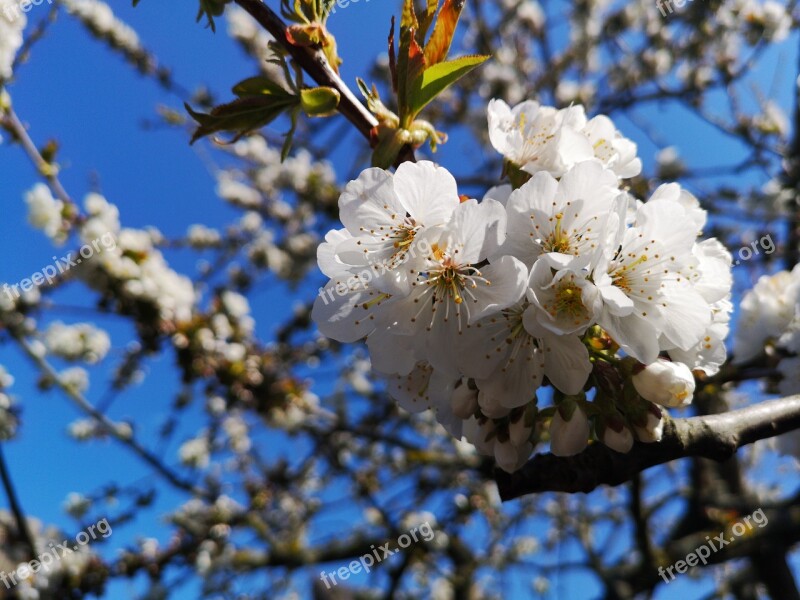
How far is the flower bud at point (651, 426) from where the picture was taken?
830 mm

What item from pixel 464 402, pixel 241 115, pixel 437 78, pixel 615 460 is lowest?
pixel 615 460

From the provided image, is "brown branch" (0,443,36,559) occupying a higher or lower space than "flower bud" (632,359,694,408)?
higher

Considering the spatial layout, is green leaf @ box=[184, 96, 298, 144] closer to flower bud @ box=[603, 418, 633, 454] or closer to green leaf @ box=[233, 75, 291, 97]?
green leaf @ box=[233, 75, 291, 97]

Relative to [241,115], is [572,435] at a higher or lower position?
lower

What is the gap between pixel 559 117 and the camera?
1077 mm

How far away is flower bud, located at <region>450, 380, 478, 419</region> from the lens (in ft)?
2.93

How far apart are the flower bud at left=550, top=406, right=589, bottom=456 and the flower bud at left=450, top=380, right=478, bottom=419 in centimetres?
14

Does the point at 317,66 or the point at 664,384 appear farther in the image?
the point at 317,66

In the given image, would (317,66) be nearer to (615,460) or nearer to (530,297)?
(530,297)

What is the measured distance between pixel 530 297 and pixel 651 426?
0.29 m

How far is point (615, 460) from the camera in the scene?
0.88 meters

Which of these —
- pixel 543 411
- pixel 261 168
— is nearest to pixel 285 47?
pixel 543 411

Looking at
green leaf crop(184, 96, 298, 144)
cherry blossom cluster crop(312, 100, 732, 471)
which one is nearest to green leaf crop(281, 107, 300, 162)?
green leaf crop(184, 96, 298, 144)

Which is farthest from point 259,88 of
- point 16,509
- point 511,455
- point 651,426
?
point 16,509
